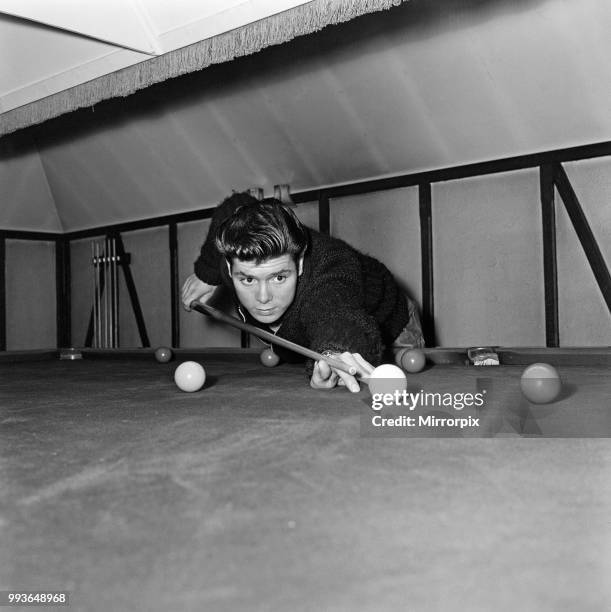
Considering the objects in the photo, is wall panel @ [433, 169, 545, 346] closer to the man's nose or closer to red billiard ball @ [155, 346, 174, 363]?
red billiard ball @ [155, 346, 174, 363]

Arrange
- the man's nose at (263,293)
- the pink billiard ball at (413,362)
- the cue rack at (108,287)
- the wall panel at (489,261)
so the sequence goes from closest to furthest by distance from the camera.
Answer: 1. the man's nose at (263,293)
2. the pink billiard ball at (413,362)
3. the wall panel at (489,261)
4. the cue rack at (108,287)

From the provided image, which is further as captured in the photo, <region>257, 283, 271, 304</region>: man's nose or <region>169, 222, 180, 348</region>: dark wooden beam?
<region>169, 222, 180, 348</region>: dark wooden beam

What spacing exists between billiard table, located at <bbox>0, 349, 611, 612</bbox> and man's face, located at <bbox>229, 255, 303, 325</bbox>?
79cm

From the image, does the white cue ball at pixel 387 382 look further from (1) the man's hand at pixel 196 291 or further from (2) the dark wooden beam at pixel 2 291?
(2) the dark wooden beam at pixel 2 291

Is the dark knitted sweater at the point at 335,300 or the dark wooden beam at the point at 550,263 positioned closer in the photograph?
the dark knitted sweater at the point at 335,300

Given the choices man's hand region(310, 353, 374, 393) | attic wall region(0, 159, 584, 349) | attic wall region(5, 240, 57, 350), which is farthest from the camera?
attic wall region(5, 240, 57, 350)

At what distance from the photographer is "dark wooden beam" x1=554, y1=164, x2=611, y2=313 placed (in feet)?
14.5

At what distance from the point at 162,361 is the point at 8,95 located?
5.41 ft

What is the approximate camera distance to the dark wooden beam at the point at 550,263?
4613mm

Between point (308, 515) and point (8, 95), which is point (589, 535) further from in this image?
point (8, 95)

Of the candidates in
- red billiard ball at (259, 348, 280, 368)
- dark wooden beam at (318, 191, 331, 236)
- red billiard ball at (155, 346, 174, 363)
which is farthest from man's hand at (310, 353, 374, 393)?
dark wooden beam at (318, 191, 331, 236)

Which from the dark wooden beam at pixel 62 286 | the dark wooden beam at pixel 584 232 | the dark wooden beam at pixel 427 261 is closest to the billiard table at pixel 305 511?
the dark wooden beam at pixel 584 232

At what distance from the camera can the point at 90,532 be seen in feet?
2.52

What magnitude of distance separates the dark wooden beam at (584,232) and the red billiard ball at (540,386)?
3.05 m
